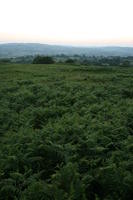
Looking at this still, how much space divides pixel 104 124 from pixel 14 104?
679 centimetres

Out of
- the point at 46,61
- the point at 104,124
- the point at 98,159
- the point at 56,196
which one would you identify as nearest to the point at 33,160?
the point at 98,159

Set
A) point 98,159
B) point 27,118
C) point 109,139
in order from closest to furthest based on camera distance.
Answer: point 98,159 → point 109,139 → point 27,118

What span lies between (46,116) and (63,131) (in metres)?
3.46

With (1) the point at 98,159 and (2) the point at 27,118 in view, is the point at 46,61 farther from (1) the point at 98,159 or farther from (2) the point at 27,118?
(1) the point at 98,159

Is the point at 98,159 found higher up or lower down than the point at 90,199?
higher up

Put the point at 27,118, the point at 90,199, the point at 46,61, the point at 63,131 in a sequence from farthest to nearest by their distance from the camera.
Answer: the point at 46,61
the point at 27,118
the point at 63,131
the point at 90,199

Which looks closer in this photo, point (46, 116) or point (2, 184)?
point (2, 184)

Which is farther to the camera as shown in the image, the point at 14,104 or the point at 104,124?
the point at 14,104

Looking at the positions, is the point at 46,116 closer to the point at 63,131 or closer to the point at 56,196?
the point at 63,131

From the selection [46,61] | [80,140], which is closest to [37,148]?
[80,140]

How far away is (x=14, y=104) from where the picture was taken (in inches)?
594

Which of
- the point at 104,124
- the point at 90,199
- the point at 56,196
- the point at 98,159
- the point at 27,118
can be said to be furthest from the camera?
the point at 27,118

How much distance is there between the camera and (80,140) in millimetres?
8109

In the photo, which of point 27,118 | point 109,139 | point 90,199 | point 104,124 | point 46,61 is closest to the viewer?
point 90,199
